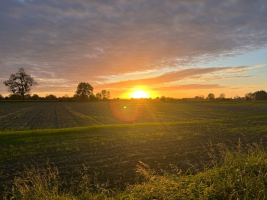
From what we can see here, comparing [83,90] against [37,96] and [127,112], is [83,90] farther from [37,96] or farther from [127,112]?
[127,112]

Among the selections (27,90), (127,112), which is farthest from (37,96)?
(127,112)

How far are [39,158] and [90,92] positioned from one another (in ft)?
514

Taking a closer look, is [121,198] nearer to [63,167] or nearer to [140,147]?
[63,167]

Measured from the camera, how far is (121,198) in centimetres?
553

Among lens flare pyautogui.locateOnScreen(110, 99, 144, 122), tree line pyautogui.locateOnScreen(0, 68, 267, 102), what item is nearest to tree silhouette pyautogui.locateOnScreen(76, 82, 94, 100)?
tree line pyautogui.locateOnScreen(0, 68, 267, 102)

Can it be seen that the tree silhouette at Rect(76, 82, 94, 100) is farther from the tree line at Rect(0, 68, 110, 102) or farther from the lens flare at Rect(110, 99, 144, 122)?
the lens flare at Rect(110, 99, 144, 122)

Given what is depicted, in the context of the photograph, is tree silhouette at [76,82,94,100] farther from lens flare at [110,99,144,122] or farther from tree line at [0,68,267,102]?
lens flare at [110,99,144,122]

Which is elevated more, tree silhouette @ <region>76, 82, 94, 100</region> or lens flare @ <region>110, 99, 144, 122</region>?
tree silhouette @ <region>76, 82, 94, 100</region>

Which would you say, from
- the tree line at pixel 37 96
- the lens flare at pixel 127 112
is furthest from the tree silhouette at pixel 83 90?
the lens flare at pixel 127 112

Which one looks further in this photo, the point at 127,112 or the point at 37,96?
the point at 37,96

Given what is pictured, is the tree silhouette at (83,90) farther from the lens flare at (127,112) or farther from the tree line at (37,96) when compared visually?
the lens flare at (127,112)

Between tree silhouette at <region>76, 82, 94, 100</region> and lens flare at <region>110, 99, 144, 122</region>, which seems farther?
tree silhouette at <region>76, 82, 94, 100</region>

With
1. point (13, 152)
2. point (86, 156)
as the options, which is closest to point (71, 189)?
point (86, 156)

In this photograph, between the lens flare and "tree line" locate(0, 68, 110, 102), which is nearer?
the lens flare
